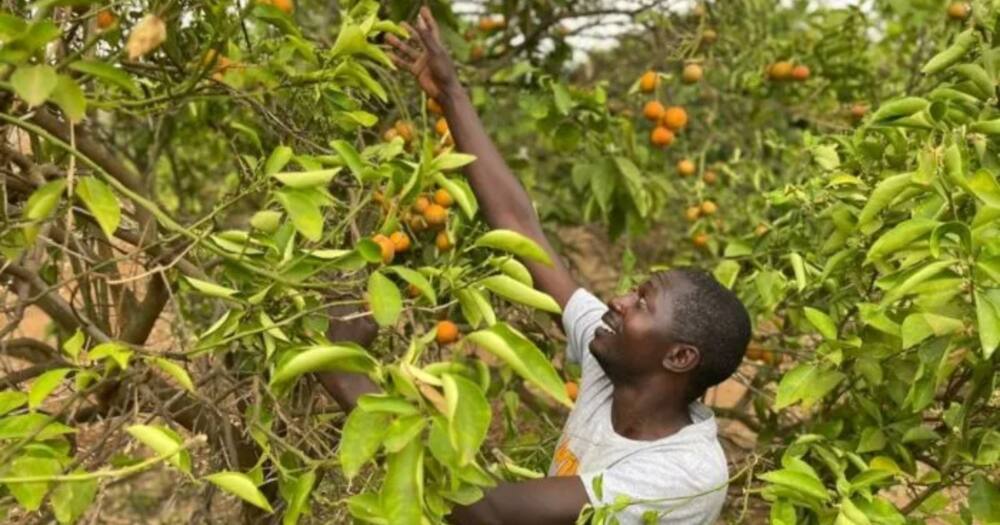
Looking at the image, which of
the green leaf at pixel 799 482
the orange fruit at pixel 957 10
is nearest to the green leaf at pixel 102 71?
the green leaf at pixel 799 482

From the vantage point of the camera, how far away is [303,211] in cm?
147

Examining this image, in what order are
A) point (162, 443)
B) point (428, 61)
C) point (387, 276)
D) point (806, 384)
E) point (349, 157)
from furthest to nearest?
1. point (387, 276)
2. point (428, 61)
3. point (806, 384)
4. point (349, 157)
5. point (162, 443)

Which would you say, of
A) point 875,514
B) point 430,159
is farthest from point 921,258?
point 430,159

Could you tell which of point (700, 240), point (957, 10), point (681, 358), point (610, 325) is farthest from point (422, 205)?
point (957, 10)

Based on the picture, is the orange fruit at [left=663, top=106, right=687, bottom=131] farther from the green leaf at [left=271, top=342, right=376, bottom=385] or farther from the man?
the green leaf at [left=271, top=342, right=376, bottom=385]

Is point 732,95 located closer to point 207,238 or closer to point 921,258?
point 921,258

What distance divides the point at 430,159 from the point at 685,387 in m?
0.72

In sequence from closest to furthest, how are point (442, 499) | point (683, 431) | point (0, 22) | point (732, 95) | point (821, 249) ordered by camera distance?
point (0, 22) → point (442, 499) → point (683, 431) → point (821, 249) → point (732, 95)

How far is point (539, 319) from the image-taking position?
8.78 feet

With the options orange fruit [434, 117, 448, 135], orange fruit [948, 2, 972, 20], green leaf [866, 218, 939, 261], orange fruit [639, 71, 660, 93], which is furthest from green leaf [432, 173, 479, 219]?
orange fruit [948, 2, 972, 20]

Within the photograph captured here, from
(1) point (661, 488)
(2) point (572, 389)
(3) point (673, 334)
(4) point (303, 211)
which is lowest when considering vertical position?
(2) point (572, 389)

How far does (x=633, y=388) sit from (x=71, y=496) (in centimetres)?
92

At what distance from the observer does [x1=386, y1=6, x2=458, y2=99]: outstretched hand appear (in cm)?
218

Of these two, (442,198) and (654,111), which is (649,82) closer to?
(654,111)
